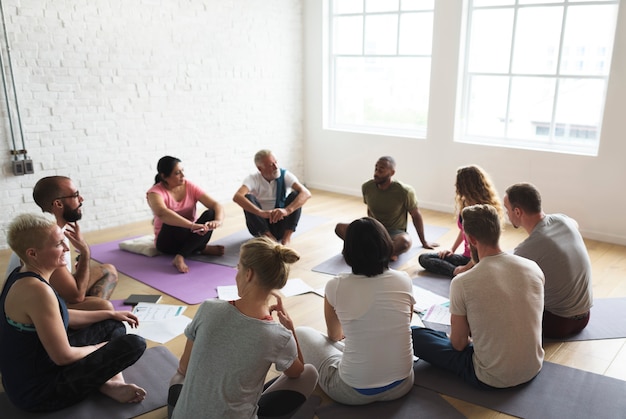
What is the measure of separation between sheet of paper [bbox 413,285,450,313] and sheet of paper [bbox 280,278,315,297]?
726mm

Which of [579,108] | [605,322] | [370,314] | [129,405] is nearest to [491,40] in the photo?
[579,108]

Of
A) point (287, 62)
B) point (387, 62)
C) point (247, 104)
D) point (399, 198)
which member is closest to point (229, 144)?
point (247, 104)

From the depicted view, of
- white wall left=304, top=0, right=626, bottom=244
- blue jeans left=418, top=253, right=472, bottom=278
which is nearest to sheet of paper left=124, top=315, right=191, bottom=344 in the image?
blue jeans left=418, top=253, right=472, bottom=278

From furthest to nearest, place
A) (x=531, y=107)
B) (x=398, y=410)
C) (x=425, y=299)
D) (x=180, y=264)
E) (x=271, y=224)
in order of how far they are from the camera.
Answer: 1. (x=531, y=107)
2. (x=271, y=224)
3. (x=180, y=264)
4. (x=425, y=299)
5. (x=398, y=410)

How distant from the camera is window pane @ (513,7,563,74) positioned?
16.3 ft

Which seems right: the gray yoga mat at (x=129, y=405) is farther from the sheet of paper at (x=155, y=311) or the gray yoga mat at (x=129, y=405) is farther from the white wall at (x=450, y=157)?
the white wall at (x=450, y=157)

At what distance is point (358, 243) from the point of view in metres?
2.18

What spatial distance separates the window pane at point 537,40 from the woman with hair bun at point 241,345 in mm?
4185

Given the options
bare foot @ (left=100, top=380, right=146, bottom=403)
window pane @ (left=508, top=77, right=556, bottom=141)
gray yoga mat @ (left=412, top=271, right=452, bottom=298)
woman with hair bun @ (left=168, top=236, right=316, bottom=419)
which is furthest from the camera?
window pane @ (left=508, top=77, right=556, bottom=141)

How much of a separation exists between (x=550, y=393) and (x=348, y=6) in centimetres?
516

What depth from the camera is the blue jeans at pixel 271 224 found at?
4672 millimetres

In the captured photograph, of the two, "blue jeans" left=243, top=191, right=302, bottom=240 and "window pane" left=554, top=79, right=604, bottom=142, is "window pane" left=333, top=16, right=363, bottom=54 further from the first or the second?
"blue jeans" left=243, top=191, right=302, bottom=240

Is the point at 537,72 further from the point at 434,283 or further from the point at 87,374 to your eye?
the point at 87,374

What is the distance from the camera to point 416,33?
19.4 ft
